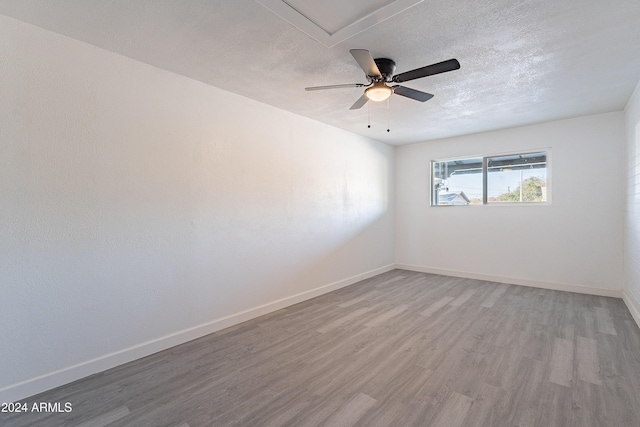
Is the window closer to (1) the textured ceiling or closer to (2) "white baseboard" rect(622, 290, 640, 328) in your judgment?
(1) the textured ceiling

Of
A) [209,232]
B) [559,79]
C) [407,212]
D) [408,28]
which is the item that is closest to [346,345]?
[209,232]

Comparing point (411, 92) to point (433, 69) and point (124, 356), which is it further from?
point (124, 356)

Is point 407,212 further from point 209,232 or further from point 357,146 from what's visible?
point 209,232

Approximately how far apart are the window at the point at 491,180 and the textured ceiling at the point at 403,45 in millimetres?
1338

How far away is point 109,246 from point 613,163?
20.0ft

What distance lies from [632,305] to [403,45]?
156 inches

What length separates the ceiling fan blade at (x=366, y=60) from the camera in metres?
1.99

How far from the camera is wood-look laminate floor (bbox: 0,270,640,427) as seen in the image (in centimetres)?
178

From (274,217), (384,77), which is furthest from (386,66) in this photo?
(274,217)

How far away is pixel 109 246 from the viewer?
7.72ft

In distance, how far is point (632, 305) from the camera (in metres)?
3.32

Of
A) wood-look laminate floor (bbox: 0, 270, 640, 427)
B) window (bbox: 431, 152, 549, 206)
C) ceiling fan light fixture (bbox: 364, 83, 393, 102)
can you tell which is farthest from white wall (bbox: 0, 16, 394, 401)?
window (bbox: 431, 152, 549, 206)

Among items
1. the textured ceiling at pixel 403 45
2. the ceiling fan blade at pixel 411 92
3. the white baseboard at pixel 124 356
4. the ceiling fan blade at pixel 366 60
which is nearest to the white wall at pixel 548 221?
the textured ceiling at pixel 403 45

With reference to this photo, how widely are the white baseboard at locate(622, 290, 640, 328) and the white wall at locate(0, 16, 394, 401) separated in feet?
12.5
